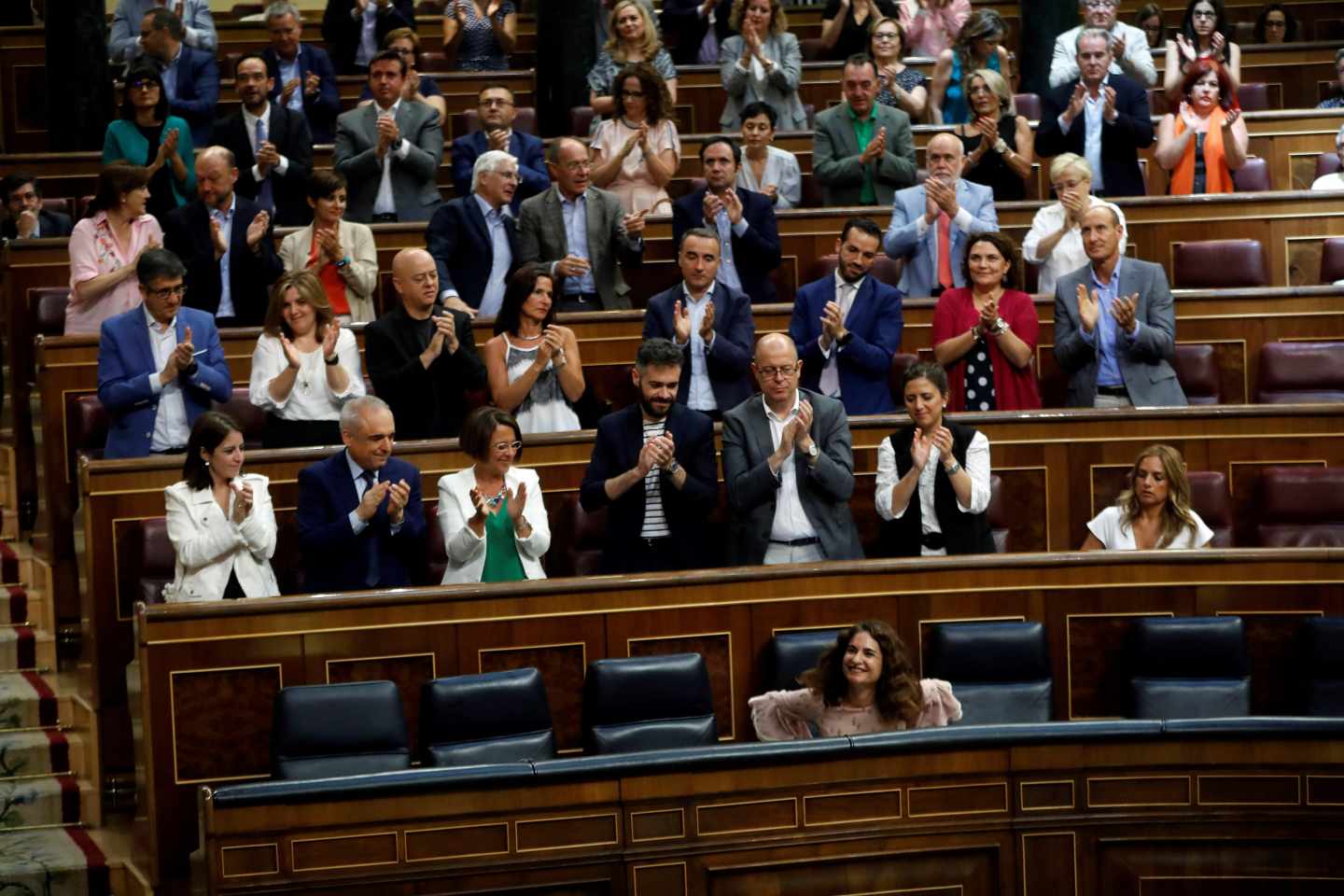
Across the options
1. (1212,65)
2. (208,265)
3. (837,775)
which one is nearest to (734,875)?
(837,775)

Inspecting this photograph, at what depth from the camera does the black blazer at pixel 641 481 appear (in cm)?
592

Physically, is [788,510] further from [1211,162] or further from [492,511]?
[1211,162]

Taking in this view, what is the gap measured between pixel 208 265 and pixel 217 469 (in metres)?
1.81

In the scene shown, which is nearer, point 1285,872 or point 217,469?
point 1285,872

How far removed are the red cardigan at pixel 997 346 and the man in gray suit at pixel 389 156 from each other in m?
2.19

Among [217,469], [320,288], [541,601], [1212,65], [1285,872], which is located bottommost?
[1285,872]

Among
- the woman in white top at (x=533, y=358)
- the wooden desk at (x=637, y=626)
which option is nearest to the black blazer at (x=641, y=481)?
the wooden desk at (x=637, y=626)

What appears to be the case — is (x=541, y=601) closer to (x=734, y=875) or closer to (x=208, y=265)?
(x=734, y=875)

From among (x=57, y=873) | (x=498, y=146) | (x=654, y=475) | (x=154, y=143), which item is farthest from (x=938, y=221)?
(x=57, y=873)

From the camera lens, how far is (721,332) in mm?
6738

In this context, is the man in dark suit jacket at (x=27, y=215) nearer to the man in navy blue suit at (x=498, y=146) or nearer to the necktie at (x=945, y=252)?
the man in navy blue suit at (x=498, y=146)

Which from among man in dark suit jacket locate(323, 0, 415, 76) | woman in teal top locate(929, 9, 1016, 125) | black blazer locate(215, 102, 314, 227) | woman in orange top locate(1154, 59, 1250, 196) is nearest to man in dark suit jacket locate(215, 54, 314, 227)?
black blazer locate(215, 102, 314, 227)

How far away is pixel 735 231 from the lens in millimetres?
7348

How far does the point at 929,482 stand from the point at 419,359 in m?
1.53
